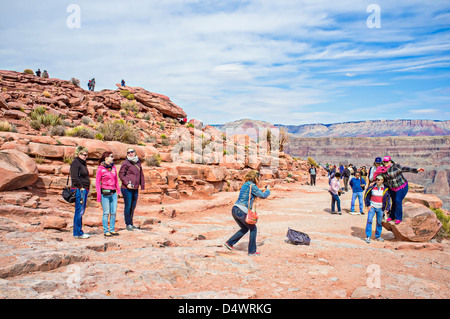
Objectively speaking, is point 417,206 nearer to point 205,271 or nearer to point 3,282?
point 205,271

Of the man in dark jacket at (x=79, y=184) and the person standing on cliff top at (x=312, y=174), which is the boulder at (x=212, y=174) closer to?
the man in dark jacket at (x=79, y=184)

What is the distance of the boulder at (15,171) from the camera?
8.20m

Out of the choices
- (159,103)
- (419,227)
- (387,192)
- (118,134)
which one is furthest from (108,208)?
(159,103)

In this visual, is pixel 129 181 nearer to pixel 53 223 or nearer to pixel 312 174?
pixel 53 223

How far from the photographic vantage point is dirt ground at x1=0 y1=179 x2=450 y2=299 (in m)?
3.79

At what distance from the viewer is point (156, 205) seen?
11977mm

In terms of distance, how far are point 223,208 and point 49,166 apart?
7.14 m

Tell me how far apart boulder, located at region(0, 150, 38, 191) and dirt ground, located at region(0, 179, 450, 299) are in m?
2.80

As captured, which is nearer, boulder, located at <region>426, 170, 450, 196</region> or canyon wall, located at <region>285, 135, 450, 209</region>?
boulder, located at <region>426, 170, 450, 196</region>

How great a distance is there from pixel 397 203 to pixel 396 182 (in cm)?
58

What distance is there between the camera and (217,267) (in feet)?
16.1

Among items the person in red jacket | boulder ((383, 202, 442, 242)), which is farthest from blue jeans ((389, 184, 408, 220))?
the person in red jacket

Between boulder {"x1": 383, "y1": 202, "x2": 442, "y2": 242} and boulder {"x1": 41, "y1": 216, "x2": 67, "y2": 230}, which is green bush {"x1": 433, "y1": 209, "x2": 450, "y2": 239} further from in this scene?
boulder {"x1": 41, "y1": 216, "x2": 67, "y2": 230}
